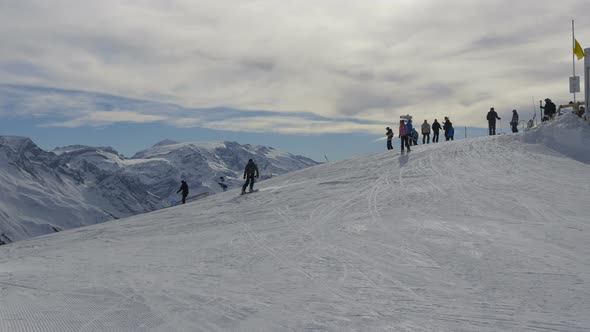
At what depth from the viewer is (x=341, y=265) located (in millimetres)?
9750

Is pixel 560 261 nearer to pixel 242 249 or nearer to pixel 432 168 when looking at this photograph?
pixel 242 249

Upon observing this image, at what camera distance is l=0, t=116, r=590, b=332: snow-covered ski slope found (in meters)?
7.05

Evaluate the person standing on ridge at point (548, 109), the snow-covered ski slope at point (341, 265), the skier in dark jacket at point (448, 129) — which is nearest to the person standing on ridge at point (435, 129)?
the skier in dark jacket at point (448, 129)

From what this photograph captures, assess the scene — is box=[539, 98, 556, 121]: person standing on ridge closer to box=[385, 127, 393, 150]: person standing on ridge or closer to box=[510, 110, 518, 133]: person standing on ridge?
box=[510, 110, 518, 133]: person standing on ridge

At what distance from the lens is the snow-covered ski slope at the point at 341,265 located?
7051 mm

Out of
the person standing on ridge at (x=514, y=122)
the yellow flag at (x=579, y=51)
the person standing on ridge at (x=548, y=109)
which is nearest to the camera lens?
the yellow flag at (x=579, y=51)

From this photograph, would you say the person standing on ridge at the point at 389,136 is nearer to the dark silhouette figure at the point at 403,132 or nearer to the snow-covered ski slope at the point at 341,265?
the dark silhouette figure at the point at 403,132

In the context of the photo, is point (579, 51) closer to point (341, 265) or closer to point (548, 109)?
point (548, 109)

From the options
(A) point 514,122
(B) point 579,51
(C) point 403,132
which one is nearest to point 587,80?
(B) point 579,51

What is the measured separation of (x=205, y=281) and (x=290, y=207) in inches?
359

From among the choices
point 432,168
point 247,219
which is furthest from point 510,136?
point 247,219

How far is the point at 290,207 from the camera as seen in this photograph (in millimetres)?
18344

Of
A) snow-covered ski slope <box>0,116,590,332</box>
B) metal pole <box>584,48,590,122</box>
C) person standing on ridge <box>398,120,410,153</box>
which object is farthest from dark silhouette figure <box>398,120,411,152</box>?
metal pole <box>584,48,590,122</box>

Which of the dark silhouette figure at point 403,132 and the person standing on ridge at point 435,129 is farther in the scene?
the person standing on ridge at point 435,129
